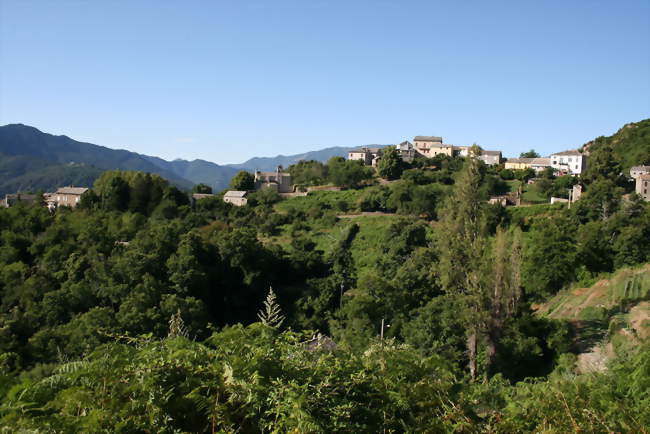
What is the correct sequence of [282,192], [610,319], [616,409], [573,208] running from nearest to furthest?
[616,409], [610,319], [573,208], [282,192]

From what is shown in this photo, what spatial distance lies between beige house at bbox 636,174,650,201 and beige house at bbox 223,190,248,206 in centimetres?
2540

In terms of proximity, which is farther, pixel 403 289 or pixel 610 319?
pixel 403 289

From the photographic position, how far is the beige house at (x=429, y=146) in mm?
50594

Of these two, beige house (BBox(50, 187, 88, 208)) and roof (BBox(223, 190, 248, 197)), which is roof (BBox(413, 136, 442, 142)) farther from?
beige house (BBox(50, 187, 88, 208))

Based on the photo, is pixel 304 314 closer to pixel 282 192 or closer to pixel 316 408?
pixel 316 408

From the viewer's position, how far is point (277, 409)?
227 cm

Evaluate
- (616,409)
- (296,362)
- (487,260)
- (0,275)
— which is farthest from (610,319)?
(0,275)

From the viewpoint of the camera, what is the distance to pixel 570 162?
43844 millimetres

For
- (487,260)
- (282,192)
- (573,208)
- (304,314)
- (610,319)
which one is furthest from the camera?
(282,192)

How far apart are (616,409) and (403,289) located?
54.2 ft

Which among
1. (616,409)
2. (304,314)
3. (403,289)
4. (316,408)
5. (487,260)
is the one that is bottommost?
(304,314)

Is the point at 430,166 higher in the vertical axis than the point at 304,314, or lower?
higher

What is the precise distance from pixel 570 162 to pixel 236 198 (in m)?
29.2

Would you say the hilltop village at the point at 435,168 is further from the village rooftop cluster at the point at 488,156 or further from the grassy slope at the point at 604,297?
the grassy slope at the point at 604,297
